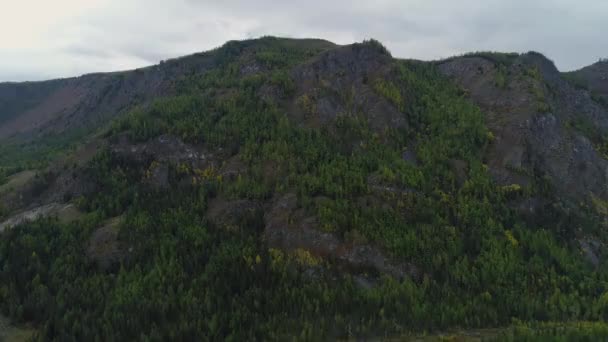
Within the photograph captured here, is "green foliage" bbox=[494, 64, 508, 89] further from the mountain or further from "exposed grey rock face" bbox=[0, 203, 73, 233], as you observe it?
"exposed grey rock face" bbox=[0, 203, 73, 233]

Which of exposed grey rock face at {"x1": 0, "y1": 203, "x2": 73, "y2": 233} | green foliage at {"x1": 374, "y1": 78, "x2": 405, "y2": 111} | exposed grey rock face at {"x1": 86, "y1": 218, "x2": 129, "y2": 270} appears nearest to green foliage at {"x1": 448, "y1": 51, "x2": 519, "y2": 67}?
green foliage at {"x1": 374, "y1": 78, "x2": 405, "y2": 111}

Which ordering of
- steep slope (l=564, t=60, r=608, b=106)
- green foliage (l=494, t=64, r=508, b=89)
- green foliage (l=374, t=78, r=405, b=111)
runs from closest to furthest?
green foliage (l=374, t=78, r=405, b=111) → green foliage (l=494, t=64, r=508, b=89) → steep slope (l=564, t=60, r=608, b=106)

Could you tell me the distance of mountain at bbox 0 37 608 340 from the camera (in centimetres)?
6919

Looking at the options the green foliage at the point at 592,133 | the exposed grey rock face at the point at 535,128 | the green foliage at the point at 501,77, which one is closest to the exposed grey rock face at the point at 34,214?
the exposed grey rock face at the point at 535,128

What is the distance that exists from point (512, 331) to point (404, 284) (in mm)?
17431

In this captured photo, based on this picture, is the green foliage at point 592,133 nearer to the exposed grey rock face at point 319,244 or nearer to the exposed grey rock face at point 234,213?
the exposed grey rock face at point 319,244

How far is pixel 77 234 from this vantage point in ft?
294

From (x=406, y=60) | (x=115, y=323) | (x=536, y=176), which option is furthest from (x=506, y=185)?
(x=115, y=323)

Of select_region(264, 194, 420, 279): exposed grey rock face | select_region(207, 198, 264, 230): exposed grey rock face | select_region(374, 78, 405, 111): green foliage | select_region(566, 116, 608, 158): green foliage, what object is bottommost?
select_region(264, 194, 420, 279): exposed grey rock face

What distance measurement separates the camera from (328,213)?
8806 cm

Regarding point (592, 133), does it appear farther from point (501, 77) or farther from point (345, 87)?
point (345, 87)

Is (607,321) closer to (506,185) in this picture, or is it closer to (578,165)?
(506,185)

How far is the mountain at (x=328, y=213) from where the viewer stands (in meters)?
69.2

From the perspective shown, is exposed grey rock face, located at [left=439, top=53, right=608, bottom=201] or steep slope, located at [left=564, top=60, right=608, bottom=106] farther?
steep slope, located at [left=564, top=60, right=608, bottom=106]
